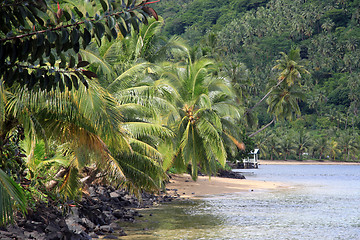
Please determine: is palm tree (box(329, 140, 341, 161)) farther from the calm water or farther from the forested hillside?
the calm water

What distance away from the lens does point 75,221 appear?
1308 centimetres

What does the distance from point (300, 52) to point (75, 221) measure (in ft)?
392

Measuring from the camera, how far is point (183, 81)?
20.8 m

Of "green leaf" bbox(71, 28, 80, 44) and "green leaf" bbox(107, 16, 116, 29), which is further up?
"green leaf" bbox(107, 16, 116, 29)

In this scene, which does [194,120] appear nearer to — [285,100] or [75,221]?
[75,221]

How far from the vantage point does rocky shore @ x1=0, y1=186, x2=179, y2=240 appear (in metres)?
10.4

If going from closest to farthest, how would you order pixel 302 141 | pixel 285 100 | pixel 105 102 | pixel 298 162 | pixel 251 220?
pixel 105 102
pixel 251 220
pixel 285 100
pixel 302 141
pixel 298 162

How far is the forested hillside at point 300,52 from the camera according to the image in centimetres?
10169

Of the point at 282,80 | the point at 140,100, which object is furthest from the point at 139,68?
the point at 282,80

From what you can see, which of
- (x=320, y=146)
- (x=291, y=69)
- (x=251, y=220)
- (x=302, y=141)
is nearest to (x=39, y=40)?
(x=251, y=220)

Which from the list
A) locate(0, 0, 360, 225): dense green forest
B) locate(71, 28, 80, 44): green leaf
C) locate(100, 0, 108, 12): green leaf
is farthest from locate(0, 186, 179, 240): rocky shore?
locate(100, 0, 108, 12): green leaf

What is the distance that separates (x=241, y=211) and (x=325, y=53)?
Answer: 354ft

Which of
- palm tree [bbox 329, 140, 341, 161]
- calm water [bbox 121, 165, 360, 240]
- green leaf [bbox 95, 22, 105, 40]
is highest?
palm tree [bbox 329, 140, 341, 161]

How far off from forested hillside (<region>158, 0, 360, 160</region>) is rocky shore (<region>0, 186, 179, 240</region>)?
2757 inches
